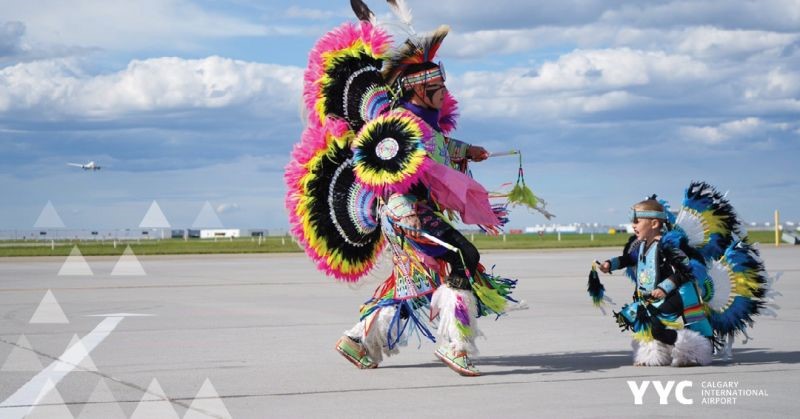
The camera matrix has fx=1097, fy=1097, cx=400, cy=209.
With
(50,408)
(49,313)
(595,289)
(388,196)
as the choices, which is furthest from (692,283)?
(49,313)

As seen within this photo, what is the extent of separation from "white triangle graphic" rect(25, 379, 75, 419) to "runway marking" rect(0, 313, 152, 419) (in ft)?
0.06

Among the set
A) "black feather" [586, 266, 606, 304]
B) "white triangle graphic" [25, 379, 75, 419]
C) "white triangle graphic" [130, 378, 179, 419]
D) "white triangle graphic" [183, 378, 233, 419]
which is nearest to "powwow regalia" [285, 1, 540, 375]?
"black feather" [586, 266, 606, 304]

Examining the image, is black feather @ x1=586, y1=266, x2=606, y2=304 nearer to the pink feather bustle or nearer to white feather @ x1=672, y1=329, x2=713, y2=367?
white feather @ x1=672, y1=329, x2=713, y2=367

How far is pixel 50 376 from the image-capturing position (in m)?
7.58

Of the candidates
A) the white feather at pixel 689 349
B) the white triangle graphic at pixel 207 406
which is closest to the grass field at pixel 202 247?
the white feather at pixel 689 349

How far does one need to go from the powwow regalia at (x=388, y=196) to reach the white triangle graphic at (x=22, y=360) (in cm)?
219

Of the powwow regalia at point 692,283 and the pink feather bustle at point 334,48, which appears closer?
the powwow regalia at point 692,283

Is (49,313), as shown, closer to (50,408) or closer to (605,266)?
(50,408)

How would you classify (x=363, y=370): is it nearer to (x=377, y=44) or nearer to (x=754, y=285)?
(x=377, y=44)

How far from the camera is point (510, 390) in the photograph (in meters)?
6.92

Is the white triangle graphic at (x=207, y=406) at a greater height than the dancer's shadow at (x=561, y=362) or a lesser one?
lesser

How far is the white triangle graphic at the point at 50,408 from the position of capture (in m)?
6.03

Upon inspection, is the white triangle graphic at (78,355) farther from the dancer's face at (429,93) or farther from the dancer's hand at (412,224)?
the dancer's face at (429,93)

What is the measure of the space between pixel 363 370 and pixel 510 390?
152cm
